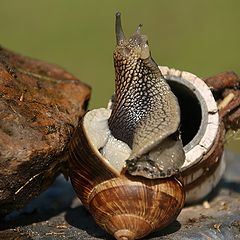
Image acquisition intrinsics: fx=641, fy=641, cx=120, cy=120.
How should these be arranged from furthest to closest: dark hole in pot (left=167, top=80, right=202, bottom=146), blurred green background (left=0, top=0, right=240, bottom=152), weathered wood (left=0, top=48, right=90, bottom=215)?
blurred green background (left=0, top=0, right=240, bottom=152) < dark hole in pot (left=167, top=80, right=202, bottom=146) < weathered wood (left=0, top=48, right=90, bottom=215)

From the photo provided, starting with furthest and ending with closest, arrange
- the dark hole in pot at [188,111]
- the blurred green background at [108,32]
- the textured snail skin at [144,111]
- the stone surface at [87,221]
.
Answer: the blurred green background at [108,32] → the dark hole in pot at [188,111] → the stone surface at [87,221] → the textured snail skin at [144,111]

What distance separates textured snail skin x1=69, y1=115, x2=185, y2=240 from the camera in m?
3.98

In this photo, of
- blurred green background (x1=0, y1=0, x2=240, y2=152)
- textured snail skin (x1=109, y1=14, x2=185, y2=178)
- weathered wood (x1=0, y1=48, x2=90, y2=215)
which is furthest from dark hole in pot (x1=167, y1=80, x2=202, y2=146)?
blurred green background (x1=0, y1=0, x2=240, y2=152)

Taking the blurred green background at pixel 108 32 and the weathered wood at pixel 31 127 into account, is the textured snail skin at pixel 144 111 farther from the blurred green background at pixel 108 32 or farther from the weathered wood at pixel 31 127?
the blurred green background at pixel 108 32

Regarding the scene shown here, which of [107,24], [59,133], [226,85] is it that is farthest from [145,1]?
[59,133]

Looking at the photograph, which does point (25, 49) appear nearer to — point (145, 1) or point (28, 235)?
point (145, 1)

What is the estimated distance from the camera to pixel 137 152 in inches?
159

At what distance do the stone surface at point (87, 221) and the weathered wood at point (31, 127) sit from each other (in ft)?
0.82

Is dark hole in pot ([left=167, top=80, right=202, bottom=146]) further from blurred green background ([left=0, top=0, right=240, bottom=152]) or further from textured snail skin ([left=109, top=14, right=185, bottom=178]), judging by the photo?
blurred green background ([left=0, top=0, right=240, bottom=152])

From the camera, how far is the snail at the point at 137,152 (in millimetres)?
4004

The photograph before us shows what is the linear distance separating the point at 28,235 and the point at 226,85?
1.93 meters

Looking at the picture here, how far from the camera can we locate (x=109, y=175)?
13.2 feet

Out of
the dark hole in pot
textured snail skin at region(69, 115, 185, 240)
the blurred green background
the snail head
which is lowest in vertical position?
the blurred green background

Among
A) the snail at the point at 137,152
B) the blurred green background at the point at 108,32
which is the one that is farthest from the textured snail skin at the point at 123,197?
the blurred green background at the point at 108,32
